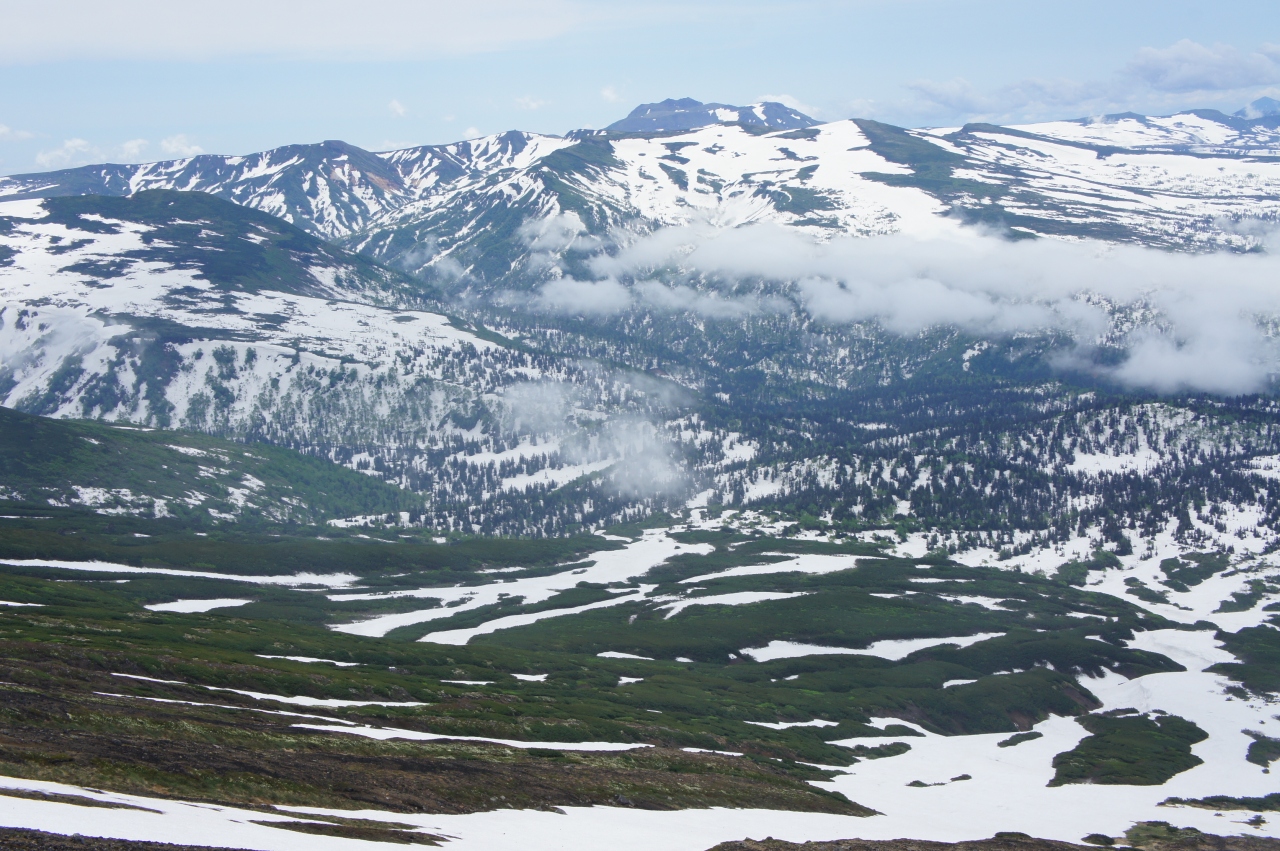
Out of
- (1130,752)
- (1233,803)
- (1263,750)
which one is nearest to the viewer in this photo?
(1233,803)

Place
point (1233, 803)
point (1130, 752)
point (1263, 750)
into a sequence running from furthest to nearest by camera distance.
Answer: point (1263, 750), point (1130, 752), point (1233, 803)

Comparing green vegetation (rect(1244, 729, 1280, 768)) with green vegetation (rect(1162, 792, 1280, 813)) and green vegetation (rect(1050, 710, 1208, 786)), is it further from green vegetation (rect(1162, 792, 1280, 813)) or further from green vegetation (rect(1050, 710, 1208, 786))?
green vegetation (rect(1162, 792, 1280, 813))

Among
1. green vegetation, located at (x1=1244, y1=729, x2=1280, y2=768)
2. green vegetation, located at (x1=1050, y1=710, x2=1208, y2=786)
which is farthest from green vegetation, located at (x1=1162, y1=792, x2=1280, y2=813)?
green vegetation, located at (x1=1244, y1=729, x2=1280, y2=768)

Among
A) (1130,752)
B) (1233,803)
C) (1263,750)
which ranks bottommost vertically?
(1263,750)

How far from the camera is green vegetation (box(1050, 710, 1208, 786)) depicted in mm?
126625

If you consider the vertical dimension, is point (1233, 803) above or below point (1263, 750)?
above

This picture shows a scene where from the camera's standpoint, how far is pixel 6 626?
109 meters

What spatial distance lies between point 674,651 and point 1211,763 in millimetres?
91821

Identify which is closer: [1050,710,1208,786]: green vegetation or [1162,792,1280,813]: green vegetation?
[1162,792,1280,813]: green vegetation

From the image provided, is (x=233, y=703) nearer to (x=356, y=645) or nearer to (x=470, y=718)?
(x=470, y=718)

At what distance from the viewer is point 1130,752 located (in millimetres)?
139000

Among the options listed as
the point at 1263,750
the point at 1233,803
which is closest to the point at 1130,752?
the point at 1233,803

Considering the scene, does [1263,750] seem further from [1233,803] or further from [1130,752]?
[1233,803]

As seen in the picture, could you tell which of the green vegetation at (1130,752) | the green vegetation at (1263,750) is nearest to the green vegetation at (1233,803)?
the green vegetation at (1130,752)
